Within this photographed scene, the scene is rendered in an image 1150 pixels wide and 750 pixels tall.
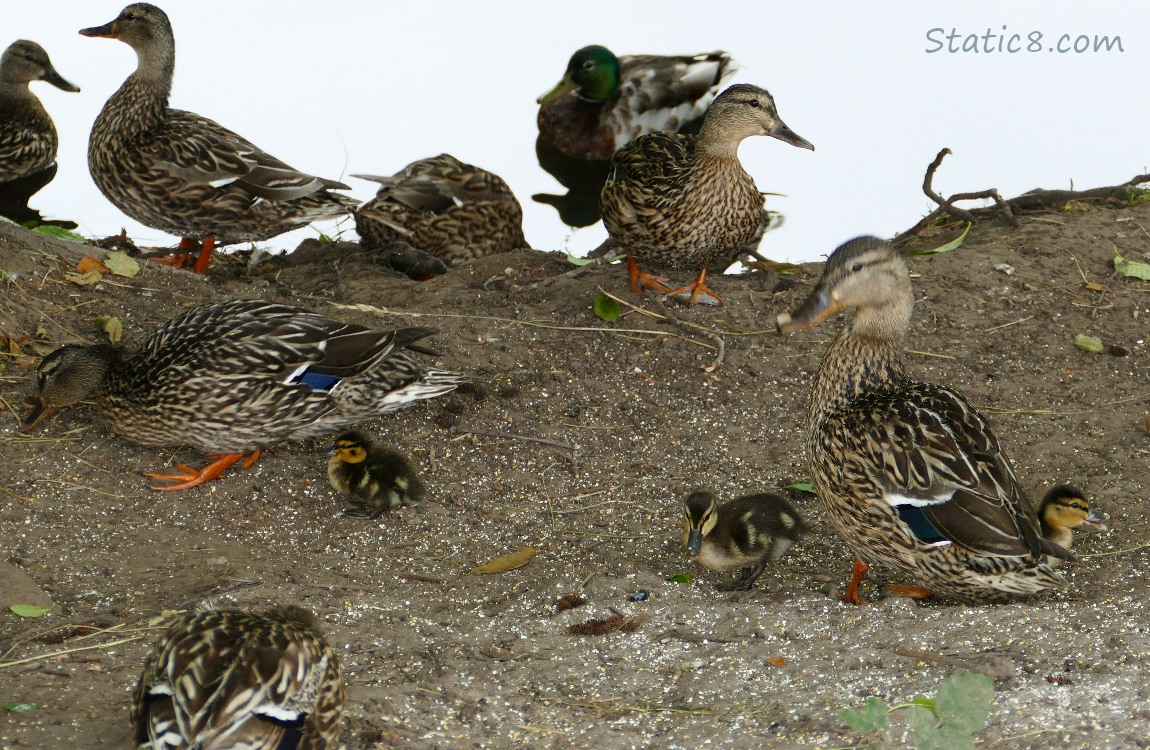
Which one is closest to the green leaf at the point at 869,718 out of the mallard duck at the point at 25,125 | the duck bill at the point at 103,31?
the duck bill at the point at 103,31

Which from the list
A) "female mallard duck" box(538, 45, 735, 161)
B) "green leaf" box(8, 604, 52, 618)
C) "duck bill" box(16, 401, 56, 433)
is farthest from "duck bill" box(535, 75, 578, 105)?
"green leaf" box(8, 604, 52, 618)

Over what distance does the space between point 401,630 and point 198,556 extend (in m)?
0.90

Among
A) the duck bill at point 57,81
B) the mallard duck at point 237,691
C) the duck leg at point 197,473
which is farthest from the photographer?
the duck bill at point 57,81

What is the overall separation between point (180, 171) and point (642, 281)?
7.66 ft

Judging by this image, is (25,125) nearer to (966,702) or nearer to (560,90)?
(560,90)

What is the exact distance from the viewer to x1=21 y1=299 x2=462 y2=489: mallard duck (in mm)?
4621

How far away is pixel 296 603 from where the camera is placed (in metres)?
3.73

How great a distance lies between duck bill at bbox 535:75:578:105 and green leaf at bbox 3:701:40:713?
6221 millimetres

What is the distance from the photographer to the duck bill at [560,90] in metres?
8.57

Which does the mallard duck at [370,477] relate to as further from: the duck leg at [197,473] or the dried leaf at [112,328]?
the dried leaf at [112,328]

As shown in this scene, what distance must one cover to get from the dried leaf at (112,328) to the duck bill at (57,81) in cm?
353

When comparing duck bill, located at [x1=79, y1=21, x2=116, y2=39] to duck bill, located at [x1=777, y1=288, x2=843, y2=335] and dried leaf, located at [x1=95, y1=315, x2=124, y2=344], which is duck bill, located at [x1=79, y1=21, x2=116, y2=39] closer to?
dried leaf, located at [x1=95, y1=315, x2=124, y2=344]

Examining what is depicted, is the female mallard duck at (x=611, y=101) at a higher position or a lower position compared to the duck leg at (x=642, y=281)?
higher

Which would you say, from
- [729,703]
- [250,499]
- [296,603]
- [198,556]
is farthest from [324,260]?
[729,703]
